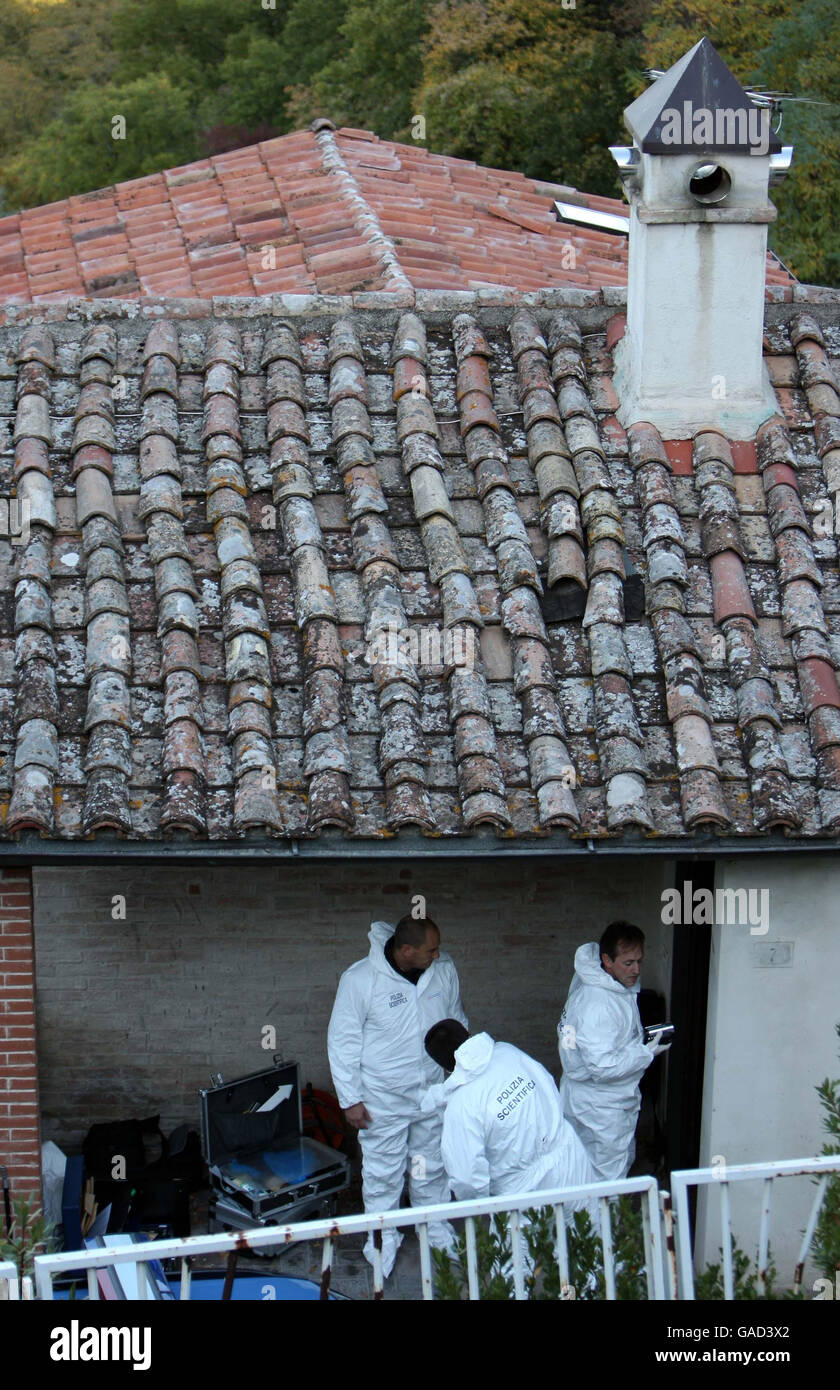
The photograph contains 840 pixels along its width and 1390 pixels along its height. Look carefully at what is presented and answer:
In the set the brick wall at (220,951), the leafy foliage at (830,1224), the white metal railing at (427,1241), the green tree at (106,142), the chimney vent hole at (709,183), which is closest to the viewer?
the white metal railing at (427,1241)

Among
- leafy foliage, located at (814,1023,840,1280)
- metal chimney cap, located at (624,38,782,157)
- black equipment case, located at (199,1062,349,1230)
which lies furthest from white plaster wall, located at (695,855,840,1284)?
metal chimney cap, located at (624,38,782,157)

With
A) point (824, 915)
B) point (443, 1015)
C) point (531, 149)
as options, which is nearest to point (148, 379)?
point (443, 1015)

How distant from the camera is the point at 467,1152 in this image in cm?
596

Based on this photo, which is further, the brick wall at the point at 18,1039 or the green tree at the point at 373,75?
the green tree at the point at 373,75

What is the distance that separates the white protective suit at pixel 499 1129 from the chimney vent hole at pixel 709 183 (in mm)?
3957

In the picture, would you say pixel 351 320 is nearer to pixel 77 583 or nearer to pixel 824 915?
pixel 77 583

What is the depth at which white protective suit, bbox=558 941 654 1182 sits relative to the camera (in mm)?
6656

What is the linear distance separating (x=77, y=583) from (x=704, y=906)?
3007 millimetres

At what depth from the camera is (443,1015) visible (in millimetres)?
7352
